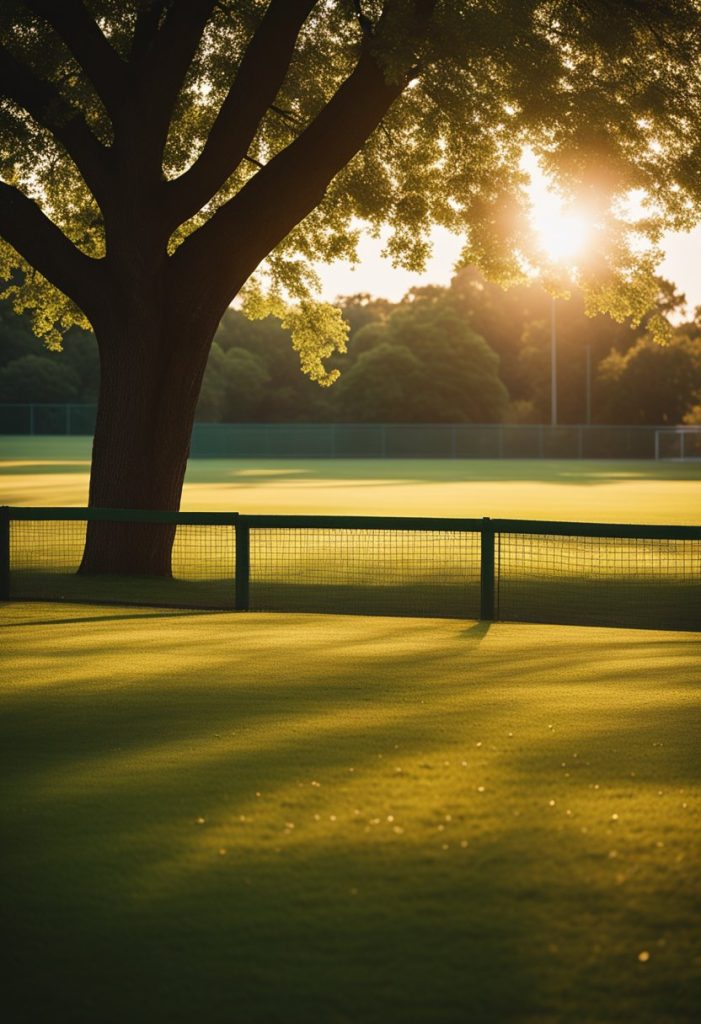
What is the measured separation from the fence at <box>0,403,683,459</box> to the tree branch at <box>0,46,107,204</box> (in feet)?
205

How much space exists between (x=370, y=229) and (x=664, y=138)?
5664 mm

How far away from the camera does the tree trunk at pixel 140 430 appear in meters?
19.0

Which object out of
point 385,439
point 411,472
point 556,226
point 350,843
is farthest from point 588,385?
point 350,843

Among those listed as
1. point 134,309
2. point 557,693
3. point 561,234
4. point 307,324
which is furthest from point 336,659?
point 307,324

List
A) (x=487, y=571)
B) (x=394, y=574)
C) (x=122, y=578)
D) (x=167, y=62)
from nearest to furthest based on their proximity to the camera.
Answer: (x=487, y=571)
(x=122, y=578)
(x=167, y=62)
(x=394, y=574)

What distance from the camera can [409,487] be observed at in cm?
4594

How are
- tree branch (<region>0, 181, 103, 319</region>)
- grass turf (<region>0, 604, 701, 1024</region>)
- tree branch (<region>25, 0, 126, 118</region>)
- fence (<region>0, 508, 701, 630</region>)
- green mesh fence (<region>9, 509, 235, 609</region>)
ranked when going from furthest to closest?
tree branch (<region>0, 181, 103, 319</region>)
tree branch (<region>25, 0, 126, 118</region>)
green mesh fence (<region>9, 509, 235, 609</region>)
fence (<region>0, 508, 701, 630</region>)
grass turf (<region>0, 604, 701, 1024</region>)

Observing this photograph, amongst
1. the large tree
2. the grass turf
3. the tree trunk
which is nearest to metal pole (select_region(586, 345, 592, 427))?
the large tree

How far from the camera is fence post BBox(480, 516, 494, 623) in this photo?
14.5 metres

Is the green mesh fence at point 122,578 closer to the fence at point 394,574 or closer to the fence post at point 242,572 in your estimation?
the fence at point 394,574

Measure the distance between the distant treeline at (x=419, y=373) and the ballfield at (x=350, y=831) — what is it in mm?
77850

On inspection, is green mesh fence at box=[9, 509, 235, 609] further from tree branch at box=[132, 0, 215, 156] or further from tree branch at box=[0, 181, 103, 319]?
tree branch at box=[132, 0, 215, 156]

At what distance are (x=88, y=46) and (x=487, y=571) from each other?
9.04m

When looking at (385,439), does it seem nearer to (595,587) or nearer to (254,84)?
(595,587)
